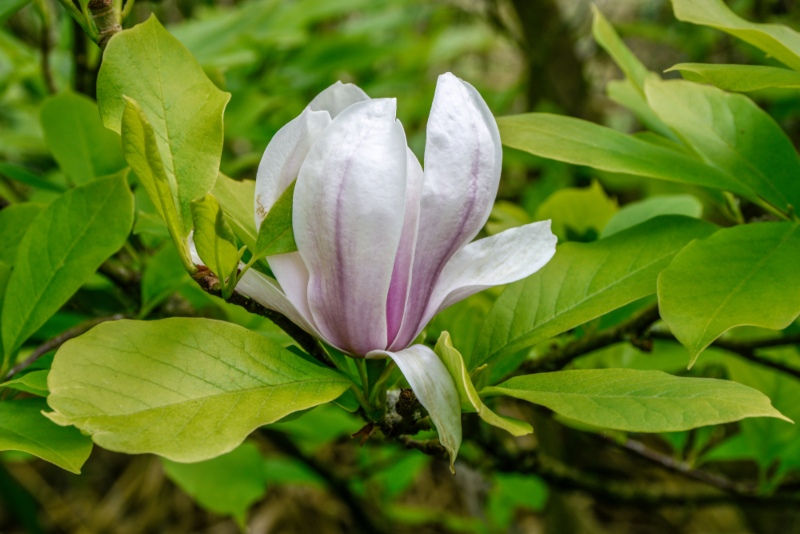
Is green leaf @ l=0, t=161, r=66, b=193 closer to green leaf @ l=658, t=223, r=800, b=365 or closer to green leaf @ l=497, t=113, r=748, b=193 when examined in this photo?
green leaf @ l=497, t=113, r=748, b=193

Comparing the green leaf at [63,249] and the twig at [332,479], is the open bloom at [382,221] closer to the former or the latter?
the green leaf at [63,249]

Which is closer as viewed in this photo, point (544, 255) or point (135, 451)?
point (135, 451)

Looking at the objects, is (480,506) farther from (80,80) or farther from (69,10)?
(69,10)

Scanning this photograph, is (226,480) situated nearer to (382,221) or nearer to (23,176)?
(23,176)

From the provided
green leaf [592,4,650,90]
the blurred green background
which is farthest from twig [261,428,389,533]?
green leaf [592,4,650,90]

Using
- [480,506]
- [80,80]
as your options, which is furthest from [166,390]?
[480,506]

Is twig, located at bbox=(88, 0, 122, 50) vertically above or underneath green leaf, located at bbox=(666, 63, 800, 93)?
above
